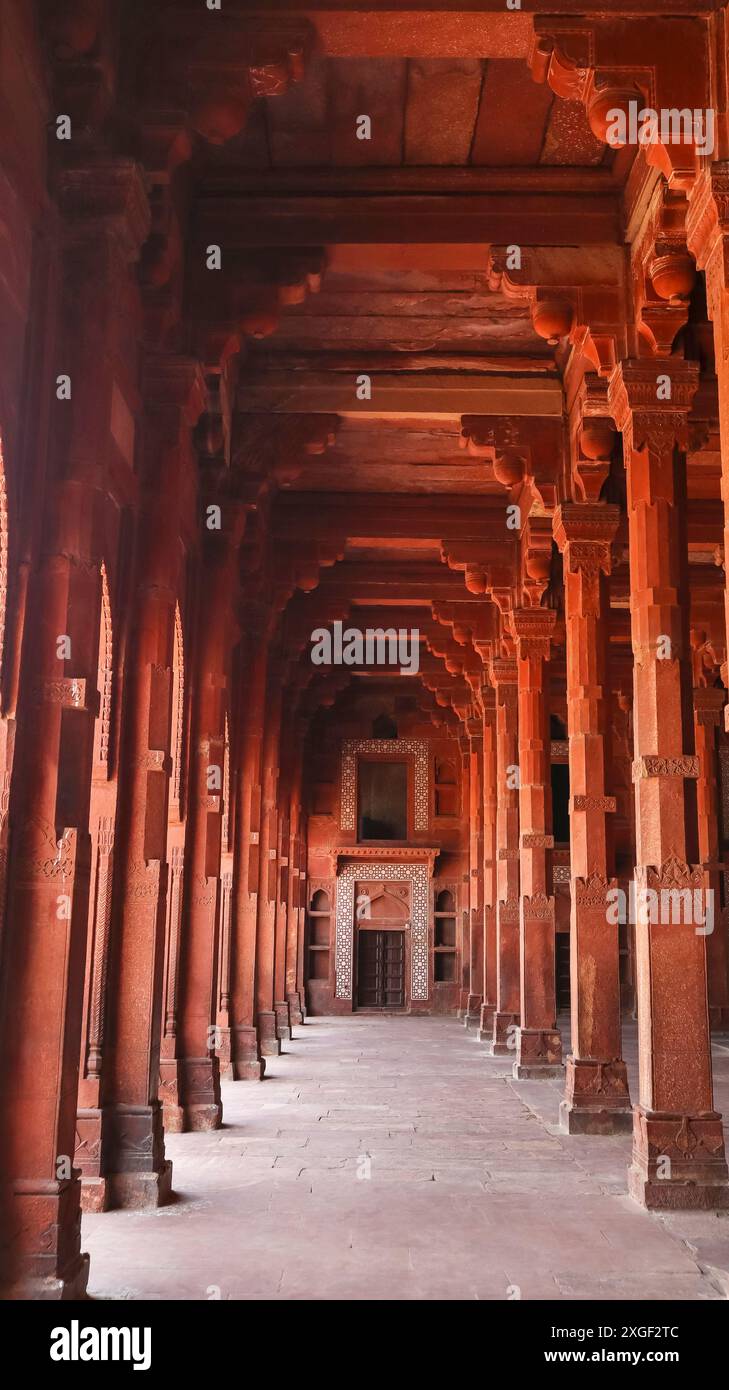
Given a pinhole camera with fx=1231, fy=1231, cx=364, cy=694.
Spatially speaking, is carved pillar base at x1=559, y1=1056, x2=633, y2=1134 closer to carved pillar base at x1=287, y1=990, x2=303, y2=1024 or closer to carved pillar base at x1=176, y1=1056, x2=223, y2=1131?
carved pillar base at x1=176, y1=1056, x2=223, y2=1131

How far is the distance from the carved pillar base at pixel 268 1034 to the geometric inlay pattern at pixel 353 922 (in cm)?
1078

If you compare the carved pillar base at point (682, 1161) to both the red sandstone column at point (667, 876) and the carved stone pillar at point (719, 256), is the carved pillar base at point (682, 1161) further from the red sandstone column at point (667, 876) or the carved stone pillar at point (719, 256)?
the carved stone pillar at point (719, 256)

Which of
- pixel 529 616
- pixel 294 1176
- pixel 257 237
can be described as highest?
pixel 257 237

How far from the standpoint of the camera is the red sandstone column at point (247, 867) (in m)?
13.5

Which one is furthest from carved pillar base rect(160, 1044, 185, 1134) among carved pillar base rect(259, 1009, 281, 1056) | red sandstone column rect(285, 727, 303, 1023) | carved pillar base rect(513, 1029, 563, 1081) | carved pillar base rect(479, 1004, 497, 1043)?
red sandstone column rect(285, 727, 303, 1023)

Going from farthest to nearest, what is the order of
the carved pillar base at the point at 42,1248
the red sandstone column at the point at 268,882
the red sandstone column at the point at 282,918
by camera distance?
1. the red sandstone column at the point at 282,918
2. the red sandstone column at the point at 268,882
3. the carved pillar base at the point at 42,1248

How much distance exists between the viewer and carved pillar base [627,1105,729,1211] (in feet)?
24.4

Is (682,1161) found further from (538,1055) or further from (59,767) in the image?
(538,1055)

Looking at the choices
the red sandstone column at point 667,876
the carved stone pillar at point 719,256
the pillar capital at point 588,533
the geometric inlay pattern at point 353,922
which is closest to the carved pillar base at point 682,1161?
the red sandstone column at point 667,876

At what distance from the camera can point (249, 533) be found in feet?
42.4

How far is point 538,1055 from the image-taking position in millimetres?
14109

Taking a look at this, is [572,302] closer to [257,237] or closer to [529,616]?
[257,237]
